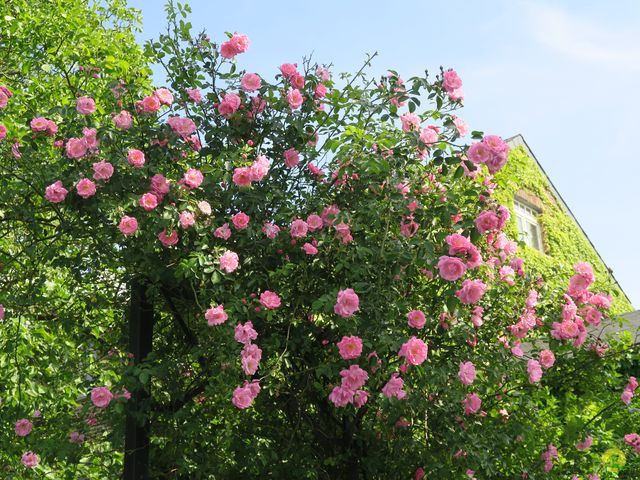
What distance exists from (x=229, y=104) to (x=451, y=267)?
1.53 meters

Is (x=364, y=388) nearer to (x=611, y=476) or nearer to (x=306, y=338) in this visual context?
(x=306, y=338)

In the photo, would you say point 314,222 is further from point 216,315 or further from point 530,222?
point 530,222

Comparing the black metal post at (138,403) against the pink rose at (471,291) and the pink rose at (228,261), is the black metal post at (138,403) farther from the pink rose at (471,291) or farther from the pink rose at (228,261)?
the pink rose at (471,291)

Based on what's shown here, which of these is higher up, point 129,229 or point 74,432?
point 129,229

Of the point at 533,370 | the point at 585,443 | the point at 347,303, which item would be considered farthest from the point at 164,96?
the point at 585,443

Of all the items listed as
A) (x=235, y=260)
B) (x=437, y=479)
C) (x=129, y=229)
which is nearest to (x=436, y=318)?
(x=437, y=479)

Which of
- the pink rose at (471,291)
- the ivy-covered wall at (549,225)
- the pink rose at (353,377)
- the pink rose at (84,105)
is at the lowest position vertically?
the pink rose at (353,377)

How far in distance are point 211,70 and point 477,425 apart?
2484 millimetres

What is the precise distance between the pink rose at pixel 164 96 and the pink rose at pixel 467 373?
209 centimetres

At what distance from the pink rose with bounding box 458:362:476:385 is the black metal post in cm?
158

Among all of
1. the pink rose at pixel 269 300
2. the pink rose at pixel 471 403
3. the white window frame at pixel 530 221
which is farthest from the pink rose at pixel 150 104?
the white window frame at pixel 530 221

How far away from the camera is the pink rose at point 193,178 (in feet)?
11.3

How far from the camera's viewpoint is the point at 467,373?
11.2 ft

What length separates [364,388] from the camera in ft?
11.1
